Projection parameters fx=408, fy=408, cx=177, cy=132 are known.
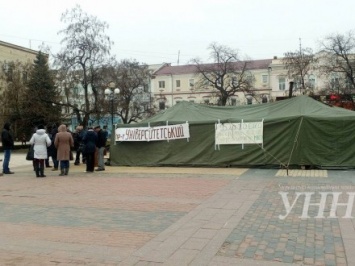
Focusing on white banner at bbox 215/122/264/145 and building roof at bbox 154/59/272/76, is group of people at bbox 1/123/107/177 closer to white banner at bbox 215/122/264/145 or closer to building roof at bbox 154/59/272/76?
white banner at bbox 215/122/264/145

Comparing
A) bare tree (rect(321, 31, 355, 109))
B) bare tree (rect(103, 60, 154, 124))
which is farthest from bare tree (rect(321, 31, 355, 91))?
bare tree (rect(103, 60, 154, 124))

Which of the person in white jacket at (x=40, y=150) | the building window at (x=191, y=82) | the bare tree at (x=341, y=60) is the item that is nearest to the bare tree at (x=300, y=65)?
the bare tree at (x=341, y=60)

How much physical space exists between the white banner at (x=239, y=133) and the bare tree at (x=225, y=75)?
162 feet

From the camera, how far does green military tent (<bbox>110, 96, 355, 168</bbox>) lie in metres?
14.6

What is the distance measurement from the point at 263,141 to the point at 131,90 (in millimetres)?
36823

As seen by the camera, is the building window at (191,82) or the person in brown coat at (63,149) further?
the building window at (191,82)

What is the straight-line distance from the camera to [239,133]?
51.7 feet

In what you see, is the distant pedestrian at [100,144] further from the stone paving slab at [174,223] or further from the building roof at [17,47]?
the building roof at [17,47]

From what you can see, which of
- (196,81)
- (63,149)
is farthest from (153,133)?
(196,81)

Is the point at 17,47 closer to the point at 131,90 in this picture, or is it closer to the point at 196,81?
the point at 131,90

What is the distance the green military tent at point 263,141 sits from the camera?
1460cm

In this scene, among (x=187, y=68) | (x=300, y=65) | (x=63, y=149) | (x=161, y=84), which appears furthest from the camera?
(x=161, y=84)

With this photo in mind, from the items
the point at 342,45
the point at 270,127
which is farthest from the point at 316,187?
the point at 342,45

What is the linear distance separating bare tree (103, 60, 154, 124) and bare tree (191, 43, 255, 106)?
15.3m
